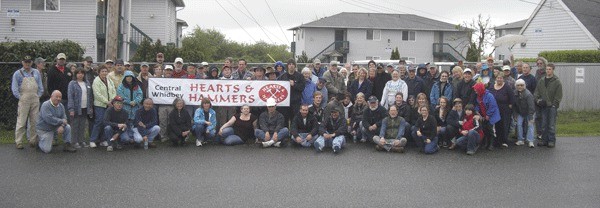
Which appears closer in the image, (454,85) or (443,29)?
(454,85)

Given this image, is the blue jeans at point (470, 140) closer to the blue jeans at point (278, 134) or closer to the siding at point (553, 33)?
the blue jeans at point (278, 134)

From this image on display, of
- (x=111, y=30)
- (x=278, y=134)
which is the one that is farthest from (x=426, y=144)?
(x=111, y=30)

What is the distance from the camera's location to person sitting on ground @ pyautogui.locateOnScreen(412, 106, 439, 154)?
13.0 metres

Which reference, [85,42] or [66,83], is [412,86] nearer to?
[66,83]

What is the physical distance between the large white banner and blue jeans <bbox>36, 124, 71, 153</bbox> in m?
2.57

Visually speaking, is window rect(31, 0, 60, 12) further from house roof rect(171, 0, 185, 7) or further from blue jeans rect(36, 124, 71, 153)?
blue jeans rect(36, 124, 71, 153)

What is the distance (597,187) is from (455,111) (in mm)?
4228

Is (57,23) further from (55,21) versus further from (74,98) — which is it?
(74,98)

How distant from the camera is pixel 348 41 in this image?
189ft

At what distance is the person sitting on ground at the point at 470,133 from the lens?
13055 millimetres

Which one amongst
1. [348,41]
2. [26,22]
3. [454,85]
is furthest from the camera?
[348,41]

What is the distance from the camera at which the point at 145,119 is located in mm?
13719

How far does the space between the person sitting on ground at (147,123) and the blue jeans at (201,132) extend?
87 cm

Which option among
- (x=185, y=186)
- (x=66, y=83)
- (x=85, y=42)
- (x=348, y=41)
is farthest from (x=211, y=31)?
(x=185, y=186)
